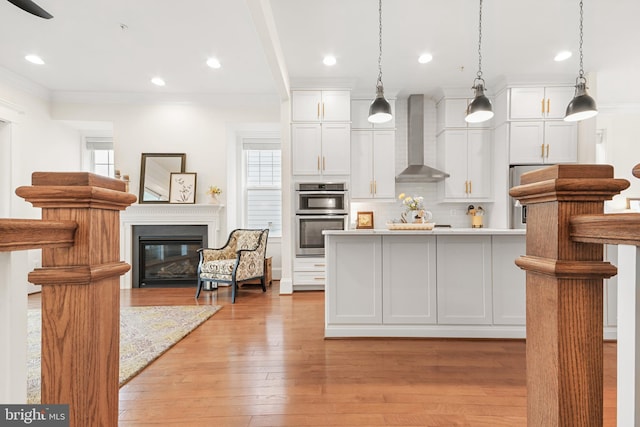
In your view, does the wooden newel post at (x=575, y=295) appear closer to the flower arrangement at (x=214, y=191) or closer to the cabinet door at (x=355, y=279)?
the cabinet door at (x=355, y=279)

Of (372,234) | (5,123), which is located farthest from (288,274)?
(5,123)

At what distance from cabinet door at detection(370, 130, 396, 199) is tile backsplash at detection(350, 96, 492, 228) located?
0.33 meters

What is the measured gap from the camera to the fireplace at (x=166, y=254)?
4926 mm

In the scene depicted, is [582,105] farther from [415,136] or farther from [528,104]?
[415,136]

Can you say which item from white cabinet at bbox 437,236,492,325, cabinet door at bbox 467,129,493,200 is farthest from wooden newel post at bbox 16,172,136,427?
cabinet door at bbox 467,129,493,200

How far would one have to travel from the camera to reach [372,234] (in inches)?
108

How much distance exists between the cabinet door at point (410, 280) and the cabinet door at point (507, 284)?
515 millimetres

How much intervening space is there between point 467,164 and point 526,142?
78 centimetres

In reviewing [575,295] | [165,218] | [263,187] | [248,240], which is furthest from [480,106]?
[165,218]

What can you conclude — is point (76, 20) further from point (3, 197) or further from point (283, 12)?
point (3, 197)

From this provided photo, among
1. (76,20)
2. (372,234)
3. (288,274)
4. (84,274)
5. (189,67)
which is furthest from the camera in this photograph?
(288,274)

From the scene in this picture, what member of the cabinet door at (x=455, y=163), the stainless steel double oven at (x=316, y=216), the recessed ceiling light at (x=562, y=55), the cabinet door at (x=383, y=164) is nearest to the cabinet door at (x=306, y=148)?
the stainless steel double oven at (x=316, y=216)

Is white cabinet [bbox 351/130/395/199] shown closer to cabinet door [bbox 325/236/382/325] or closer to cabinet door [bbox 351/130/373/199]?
cabinet door [bbox 351/130/373/199]

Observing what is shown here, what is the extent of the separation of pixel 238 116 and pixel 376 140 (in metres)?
2.18
